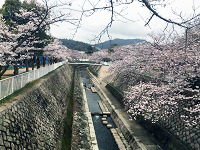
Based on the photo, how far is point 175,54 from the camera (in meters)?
15.2

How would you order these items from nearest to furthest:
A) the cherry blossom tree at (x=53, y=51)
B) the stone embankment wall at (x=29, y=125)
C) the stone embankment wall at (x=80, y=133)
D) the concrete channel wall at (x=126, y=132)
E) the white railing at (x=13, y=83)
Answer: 1. the stone embankment wall at (x=29, y=125)
2. the white railing at (x=13, y=83)
3. the stone embankment wall at (x=80, y=133)
4. the concrete channel wall at (x=126, y=132)
5. the cherry blossom tree at (x=53, y=51)

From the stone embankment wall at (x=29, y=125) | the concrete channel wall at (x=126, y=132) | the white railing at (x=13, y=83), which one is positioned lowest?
the concrete channel wall at (x=126, y=132)

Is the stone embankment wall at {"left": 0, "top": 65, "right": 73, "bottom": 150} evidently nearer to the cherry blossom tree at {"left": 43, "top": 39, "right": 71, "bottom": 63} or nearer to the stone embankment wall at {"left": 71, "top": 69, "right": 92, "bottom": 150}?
the stone embankment wall at {"left": 71, "top": 69, "right": 92, "bottom": 150}

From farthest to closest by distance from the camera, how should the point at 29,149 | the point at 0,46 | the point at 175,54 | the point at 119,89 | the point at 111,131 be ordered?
the point at 119,89
the point at 111,131
the point at 175,54
the point at 0,46
the point at 29,149

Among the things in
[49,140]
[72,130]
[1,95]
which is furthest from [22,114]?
[72,130]

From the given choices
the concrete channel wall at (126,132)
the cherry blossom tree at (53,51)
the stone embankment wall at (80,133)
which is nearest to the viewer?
the stone embankment wall at (80,133)

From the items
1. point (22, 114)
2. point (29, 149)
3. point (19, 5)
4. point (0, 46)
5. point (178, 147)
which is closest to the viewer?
point (29, 149)

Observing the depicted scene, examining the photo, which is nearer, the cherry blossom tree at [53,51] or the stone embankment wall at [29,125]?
the stone embankment wall at [29,125]

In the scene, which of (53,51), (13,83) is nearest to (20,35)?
(13,83)

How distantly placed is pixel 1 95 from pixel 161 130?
1078 centimetres

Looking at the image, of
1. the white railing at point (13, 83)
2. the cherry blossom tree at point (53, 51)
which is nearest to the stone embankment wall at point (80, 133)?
the white railing at point (13, 83)

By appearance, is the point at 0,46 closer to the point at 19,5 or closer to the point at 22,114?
the point at 22,114

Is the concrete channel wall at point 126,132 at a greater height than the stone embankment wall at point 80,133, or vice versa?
the stone embankment wall at point 80,133

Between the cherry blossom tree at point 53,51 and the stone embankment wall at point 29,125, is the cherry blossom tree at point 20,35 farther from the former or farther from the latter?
the cherry blossom tree at point 53,51
